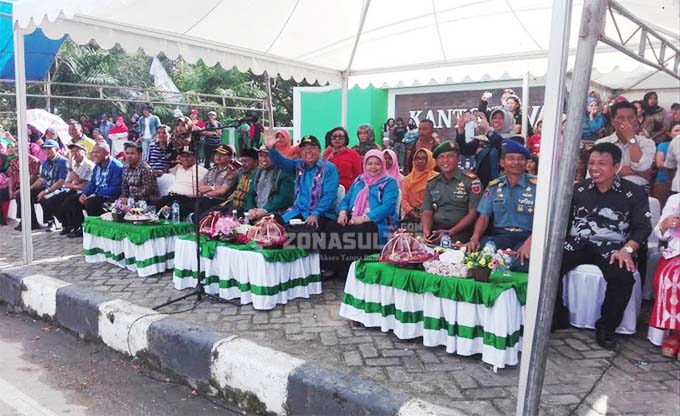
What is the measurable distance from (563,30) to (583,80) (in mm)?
254

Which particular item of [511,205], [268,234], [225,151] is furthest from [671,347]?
[225,151]

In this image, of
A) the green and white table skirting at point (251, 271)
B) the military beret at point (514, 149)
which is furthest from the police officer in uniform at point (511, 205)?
the green and white table skirting at point (251, 271)

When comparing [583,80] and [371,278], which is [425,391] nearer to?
[371,278]

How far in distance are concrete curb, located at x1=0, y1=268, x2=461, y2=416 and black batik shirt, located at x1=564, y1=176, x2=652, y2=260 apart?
80.2 inches

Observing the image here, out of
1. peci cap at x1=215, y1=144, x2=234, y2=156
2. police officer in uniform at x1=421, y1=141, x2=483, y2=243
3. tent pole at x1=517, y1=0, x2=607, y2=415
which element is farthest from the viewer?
peci cap at x1=215, y1=144, x2=234, y2=156

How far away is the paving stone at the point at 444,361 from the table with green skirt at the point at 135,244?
58 centimetres

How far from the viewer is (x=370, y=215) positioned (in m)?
5.05

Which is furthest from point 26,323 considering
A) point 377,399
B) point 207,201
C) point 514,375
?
point 514,375

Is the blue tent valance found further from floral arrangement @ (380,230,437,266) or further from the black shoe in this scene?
the black shoe

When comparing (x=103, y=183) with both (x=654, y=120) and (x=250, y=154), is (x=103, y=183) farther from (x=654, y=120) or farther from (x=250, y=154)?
(x=654, y=120)

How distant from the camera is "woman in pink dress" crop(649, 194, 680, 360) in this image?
3441 mm

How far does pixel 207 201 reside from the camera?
21.3 feet

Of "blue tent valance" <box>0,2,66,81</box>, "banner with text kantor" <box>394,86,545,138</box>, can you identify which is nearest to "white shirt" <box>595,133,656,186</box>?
"banner with text kantor" <box>394,86,545,138</box>

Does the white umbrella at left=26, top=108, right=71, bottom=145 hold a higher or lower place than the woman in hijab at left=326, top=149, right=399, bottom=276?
higher
